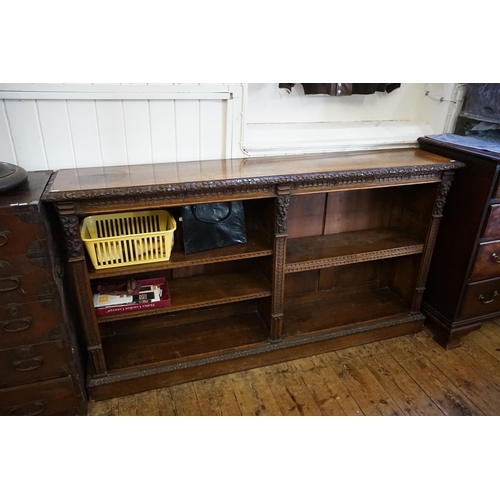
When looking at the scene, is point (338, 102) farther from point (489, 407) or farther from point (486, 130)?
point (489, 407)

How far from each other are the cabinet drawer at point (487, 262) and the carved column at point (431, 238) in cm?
22

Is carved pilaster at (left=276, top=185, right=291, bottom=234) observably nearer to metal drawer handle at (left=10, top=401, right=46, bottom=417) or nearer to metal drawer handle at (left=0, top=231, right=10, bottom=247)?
metal drawer handle at (left=0, top=231, right=10, bottom=247)

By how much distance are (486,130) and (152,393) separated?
2.16 metres

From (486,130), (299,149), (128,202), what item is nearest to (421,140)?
(486,130)

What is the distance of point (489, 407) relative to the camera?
1870mm

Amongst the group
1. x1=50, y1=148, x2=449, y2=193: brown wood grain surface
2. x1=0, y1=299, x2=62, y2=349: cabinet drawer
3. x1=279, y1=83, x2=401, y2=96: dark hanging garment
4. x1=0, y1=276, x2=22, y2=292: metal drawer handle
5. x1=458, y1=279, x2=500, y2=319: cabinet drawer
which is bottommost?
x1=458, y1=279, x2=500, y2=319: cabinet drawer

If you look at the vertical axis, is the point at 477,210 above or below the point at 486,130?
below

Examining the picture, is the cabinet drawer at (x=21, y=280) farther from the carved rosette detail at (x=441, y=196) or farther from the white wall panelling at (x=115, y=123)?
the carved rosette detail at (x=441, y=196)

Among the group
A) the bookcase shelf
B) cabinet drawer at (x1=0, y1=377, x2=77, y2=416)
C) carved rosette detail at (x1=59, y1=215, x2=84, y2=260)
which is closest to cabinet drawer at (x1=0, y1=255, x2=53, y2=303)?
carved rosette detail at (x1=59, y1=215, x2=84, y2=260)

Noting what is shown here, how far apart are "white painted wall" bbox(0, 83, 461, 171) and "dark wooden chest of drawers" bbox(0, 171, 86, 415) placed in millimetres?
175

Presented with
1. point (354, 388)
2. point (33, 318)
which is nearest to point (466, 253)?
point (354, 388)

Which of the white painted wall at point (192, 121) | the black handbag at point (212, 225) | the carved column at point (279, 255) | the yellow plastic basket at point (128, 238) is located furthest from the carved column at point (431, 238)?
the yellow plastic basket at point (128, 238)

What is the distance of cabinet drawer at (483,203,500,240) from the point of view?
73.8 inches

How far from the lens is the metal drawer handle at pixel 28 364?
157cm
